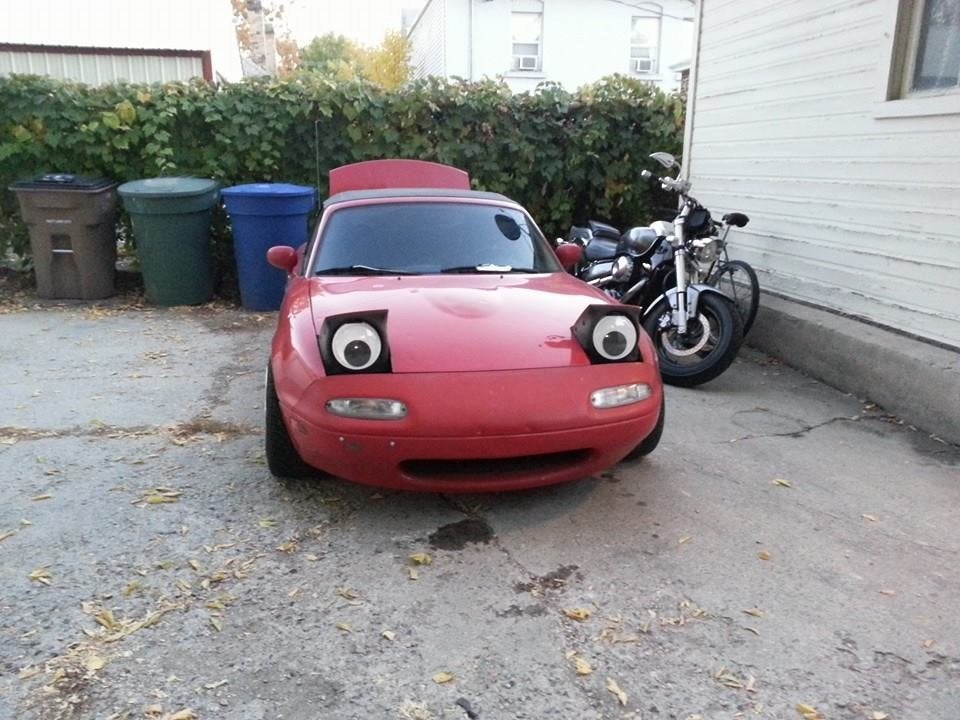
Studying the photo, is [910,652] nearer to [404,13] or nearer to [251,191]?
[251,191]

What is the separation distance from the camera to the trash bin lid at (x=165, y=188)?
777cm

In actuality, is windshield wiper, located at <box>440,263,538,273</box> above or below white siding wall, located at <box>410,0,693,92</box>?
below

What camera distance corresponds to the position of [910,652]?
8.80 ft

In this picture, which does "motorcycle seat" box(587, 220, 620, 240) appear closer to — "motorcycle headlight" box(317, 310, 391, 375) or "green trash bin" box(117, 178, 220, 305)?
"green trash bin" box(117, 178, 220, 305)

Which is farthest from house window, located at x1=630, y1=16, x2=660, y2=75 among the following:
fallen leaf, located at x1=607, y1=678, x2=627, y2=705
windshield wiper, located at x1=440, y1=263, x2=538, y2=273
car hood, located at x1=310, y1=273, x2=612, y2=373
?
fallen leaf, located at x1=607, y1=678, x2=627, y2=705

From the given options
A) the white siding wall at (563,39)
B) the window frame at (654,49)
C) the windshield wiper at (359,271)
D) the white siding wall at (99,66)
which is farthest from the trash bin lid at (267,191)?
the window frame at (654,49)

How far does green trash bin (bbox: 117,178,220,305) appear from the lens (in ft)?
25.8

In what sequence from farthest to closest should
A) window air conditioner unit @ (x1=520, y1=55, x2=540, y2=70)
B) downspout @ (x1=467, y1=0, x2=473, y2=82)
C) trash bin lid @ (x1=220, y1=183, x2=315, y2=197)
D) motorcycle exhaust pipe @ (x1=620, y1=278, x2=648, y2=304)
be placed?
window air conditioner unit @ (x1=520, y1=55, x2=540, y2=70) < downspout @ (x1=467, y1=0, x2=473, y2=82) < trash bin lid @ (x1=220, y1=183, x2=315, y2=197) < motorcycle exhaust pipe @ (x1=620, y1=278, x2=648, y2=304)

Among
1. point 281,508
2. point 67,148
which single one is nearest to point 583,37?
point 67,148

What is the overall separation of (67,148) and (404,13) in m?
41.0

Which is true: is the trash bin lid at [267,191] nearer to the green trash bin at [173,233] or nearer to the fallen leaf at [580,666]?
the green trash bin at [173,233]

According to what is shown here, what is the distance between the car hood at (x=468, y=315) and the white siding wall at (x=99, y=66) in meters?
12.2

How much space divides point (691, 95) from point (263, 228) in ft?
15.0

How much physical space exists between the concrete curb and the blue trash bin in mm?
4429
